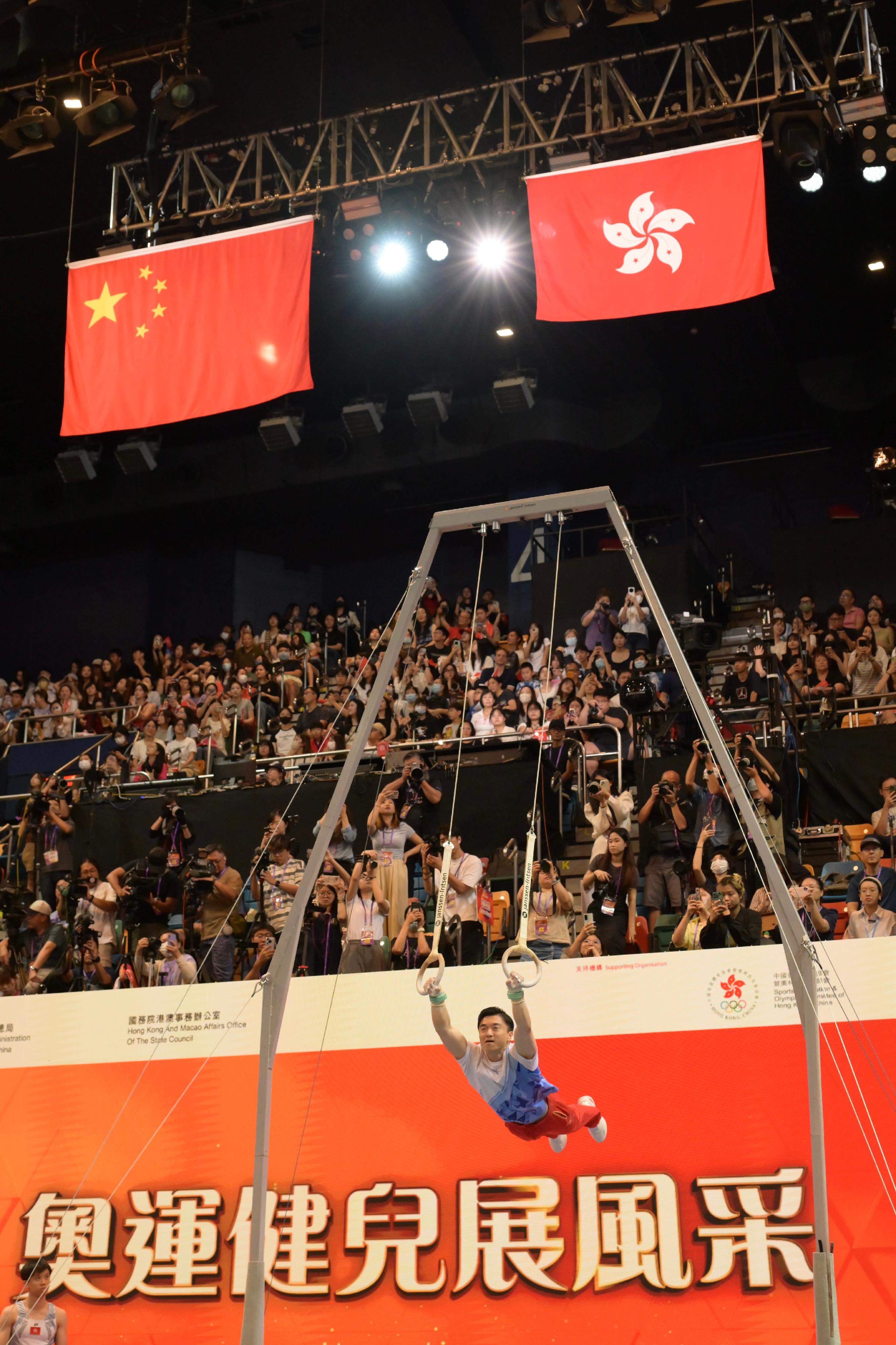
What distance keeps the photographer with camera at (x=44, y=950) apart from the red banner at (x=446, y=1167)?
0.74m

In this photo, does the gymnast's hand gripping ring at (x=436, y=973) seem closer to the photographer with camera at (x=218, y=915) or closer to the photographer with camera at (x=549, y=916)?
the photographer with camera at (x=549, y=916)

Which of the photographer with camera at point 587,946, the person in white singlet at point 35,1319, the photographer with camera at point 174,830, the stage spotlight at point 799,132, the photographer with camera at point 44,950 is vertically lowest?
the person in white singlet at point 35,1319

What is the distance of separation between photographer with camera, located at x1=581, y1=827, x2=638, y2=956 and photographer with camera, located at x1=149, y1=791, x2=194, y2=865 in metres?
3.80

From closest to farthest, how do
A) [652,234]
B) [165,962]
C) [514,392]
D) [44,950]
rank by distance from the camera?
[652,234], [165,962], [44,950], [514,392]

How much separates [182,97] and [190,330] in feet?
6.22

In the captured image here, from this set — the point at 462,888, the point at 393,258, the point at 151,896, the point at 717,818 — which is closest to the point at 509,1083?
the point at 462,888

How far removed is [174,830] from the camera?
1156 centimetres

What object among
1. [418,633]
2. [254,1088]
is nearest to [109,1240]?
[254,1088]

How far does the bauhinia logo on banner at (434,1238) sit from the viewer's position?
776cm

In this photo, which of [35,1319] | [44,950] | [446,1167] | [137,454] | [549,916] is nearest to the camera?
[35,1319]

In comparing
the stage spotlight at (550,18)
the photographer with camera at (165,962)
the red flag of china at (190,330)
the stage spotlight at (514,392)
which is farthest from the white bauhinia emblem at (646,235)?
the stage spotlight at (514,392)

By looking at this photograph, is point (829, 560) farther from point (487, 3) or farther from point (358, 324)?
point (487, 3)

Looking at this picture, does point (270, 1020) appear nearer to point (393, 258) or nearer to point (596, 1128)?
point (596, 1128)

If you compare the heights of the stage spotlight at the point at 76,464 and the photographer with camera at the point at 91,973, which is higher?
the stage spotlight at the point at 76,464
